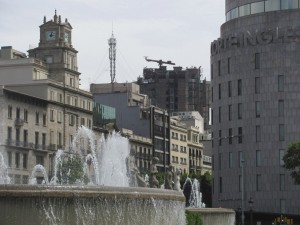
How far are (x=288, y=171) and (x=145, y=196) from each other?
72479mm

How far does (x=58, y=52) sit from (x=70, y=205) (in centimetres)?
9671

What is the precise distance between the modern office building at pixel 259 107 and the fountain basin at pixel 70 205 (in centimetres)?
7211

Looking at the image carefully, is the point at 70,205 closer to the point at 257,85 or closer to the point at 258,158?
the point at 258,158

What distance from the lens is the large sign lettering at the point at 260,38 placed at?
338 ft

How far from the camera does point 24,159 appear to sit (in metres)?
111

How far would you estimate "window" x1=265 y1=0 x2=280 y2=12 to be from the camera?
105m

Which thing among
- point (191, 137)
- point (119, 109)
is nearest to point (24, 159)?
point (119, 109)

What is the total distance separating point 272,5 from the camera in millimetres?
105000

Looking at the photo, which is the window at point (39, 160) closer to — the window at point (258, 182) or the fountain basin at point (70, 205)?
the window at point (258, 182)

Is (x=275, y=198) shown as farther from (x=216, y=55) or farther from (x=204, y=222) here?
(x=204, y=222)

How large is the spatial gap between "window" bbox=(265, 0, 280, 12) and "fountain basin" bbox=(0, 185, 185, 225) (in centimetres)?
7626

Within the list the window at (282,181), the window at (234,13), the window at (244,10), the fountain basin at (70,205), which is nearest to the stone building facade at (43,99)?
the window at (234,13)

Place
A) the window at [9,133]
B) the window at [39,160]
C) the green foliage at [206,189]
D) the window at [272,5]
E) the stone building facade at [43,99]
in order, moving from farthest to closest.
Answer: the green foliage at [206,189]
the window at [39,160]
the stone building facade at [43,99]
the window at [9,133]
the window at [272,5]

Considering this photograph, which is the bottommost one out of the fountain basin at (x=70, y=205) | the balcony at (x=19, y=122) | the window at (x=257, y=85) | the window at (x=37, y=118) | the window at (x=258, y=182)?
the fountain basin at (x=70, y=205)
